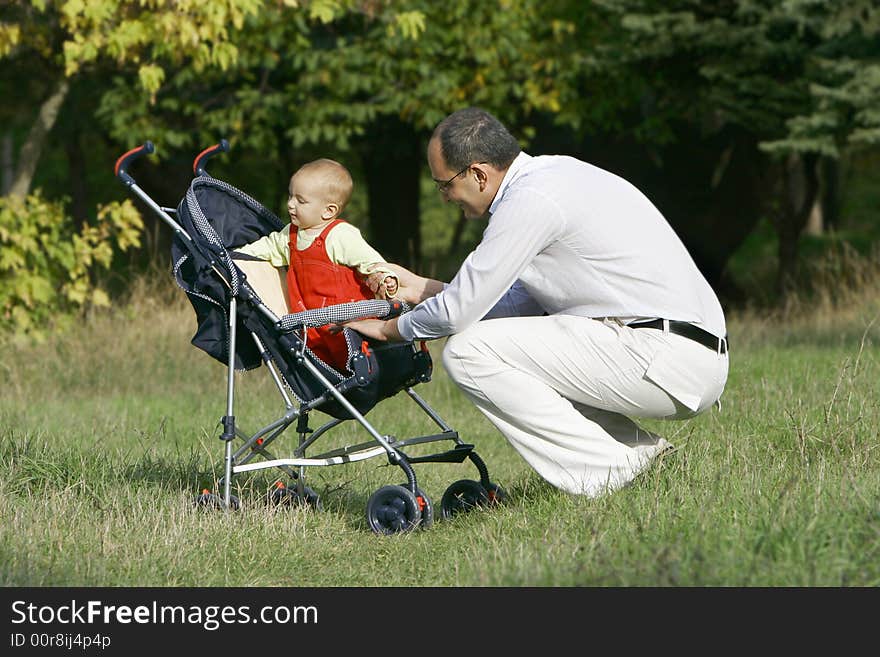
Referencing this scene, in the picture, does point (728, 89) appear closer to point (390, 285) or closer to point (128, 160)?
point (390, 285)

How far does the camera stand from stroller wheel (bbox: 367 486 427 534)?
17.5ft

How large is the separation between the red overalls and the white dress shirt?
1.41 feet

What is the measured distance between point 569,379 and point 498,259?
2.05 feet

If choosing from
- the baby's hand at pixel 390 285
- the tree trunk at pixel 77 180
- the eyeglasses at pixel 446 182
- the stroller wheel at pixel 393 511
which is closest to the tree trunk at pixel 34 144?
the baby's hand at pixel 390 285

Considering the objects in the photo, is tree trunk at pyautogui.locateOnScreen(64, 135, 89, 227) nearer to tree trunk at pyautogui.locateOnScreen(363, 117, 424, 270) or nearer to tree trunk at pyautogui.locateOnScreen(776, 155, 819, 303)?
tree trunk at pyautogui.locateOnScreen(363, 117, 424, 270)

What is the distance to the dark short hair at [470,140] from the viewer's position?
5113mm

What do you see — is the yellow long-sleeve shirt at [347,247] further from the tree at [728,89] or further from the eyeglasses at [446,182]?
the tree at [728,89]

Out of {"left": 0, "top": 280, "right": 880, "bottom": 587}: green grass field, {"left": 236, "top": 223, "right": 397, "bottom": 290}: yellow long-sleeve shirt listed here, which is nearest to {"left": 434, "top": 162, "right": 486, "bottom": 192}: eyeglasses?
{"left": 236, "top": 223, "right": 397, "bottom": 290}: yellow long-sleeve shirt

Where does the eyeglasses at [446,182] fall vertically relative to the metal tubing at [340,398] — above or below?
above

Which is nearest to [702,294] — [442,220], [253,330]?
[253,330]

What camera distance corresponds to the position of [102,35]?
33.8ft

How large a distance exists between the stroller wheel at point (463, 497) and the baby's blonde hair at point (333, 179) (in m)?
1.36

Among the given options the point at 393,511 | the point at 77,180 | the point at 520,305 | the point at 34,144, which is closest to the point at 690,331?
the point at 520,305
